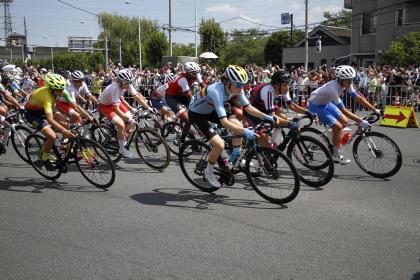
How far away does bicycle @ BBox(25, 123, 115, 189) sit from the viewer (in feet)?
22.1

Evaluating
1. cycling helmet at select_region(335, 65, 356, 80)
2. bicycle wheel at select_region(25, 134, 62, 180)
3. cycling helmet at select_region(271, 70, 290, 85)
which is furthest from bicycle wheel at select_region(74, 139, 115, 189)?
cycling helmet at select_region(335, 65, 356, 80)

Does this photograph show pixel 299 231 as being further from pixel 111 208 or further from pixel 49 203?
pixel 49 203

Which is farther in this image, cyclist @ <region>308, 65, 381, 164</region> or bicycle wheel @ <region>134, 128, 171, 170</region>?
bicycle wheel @ <region>134, 128, 171, 170</region>

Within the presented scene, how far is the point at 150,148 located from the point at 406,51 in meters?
26.1

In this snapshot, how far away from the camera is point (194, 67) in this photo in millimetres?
9578

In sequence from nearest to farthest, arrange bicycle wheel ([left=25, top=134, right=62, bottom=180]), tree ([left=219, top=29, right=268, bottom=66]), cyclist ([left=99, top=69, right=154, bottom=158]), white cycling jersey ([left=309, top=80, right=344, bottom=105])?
bicycle wheel ([left=25, top=134, right=62, bottom=180])
white cycling jersey ([left=309, top=80, right=344, bottom=105])
cyclist ([left=99, top=69, right=154, bottom=158])
tree ([left=219, top=29, right=268, bottom=66])

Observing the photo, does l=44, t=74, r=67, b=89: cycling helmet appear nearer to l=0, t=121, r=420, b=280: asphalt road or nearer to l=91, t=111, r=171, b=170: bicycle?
l=91, t=111, r=171, b=170: bicycle

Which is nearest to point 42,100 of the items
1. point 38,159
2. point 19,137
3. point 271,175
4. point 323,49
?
point 38,159

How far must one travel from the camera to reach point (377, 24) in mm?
36000

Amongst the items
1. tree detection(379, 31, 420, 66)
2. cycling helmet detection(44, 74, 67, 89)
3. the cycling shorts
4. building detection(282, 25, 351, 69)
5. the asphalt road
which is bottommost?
the asphalt road

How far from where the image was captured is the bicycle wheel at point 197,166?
21.4 ft

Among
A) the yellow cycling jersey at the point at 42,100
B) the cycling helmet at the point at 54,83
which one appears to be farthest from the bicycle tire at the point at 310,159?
the yellow cycling jersey at the point at 42,100

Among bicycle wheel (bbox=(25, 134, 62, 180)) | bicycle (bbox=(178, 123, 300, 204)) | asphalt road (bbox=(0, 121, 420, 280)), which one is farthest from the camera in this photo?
bicycle wheel (bbox=(25, 134, 62, 180))

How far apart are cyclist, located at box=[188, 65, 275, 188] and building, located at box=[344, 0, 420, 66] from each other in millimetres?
31111
